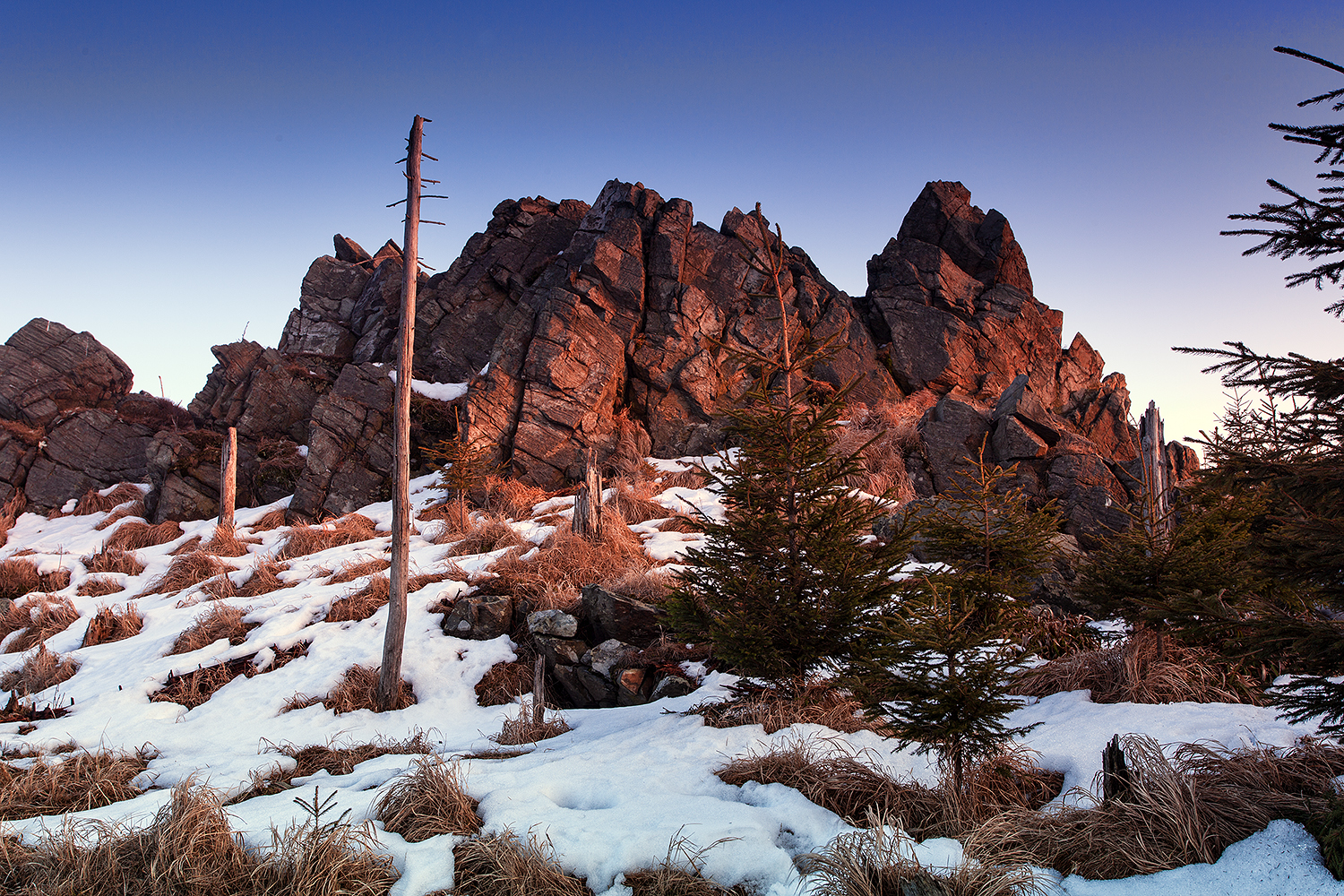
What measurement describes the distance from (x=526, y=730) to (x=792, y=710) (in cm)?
287

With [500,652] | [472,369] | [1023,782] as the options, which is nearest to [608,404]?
[472,369]

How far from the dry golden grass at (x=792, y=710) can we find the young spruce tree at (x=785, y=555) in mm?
156

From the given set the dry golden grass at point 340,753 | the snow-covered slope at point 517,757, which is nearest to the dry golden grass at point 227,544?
the snow-covered slope at point 517,757

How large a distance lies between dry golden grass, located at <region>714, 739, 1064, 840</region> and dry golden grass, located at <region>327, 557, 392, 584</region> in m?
9.36

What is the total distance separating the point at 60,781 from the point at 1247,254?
9585 millimetres

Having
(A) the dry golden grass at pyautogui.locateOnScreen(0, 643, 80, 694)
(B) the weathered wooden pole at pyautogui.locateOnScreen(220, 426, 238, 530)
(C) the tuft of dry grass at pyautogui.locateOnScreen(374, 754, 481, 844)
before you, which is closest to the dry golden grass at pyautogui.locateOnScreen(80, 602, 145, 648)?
(A) the dry golden grass at pyautogui.locateOnScreen(0, 643, 80, 694)

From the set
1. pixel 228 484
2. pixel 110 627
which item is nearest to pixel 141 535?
pixel 228 484

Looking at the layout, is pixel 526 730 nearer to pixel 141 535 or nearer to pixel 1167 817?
pixel 1167 817

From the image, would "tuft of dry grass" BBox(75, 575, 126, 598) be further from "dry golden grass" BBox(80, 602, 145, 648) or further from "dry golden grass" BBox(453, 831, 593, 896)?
"dry golden grass" BBox(453, 831, 593, 896)

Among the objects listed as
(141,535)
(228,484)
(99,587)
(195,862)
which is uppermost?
(228,484)

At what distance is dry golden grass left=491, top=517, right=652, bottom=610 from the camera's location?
10289mm

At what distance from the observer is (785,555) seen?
240 inches

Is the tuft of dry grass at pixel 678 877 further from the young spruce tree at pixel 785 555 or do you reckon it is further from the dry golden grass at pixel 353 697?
the dry golden grass at pixel 353 697

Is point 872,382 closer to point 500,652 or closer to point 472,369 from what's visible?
point 472,369
